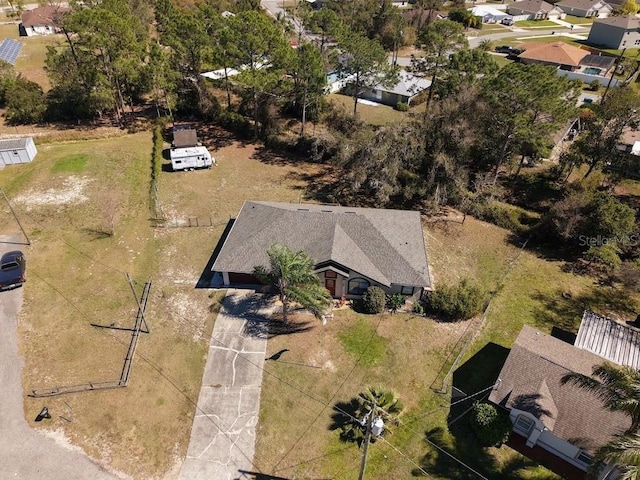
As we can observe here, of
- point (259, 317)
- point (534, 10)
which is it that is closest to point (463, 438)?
point (259, 317)

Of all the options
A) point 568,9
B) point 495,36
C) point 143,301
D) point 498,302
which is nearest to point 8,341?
point 143,301

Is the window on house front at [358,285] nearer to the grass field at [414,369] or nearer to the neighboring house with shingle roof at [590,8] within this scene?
the grass field at [414,369]

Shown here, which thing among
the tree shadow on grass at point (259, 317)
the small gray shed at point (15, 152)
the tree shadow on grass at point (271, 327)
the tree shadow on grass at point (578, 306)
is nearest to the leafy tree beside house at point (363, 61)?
the tree shadow on grass at point (578, 306)

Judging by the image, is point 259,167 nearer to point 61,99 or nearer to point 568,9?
point 61,99

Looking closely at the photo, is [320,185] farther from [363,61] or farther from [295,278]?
[295,278]

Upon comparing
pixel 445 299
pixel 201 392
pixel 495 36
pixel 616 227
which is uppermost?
pixel 495 36
